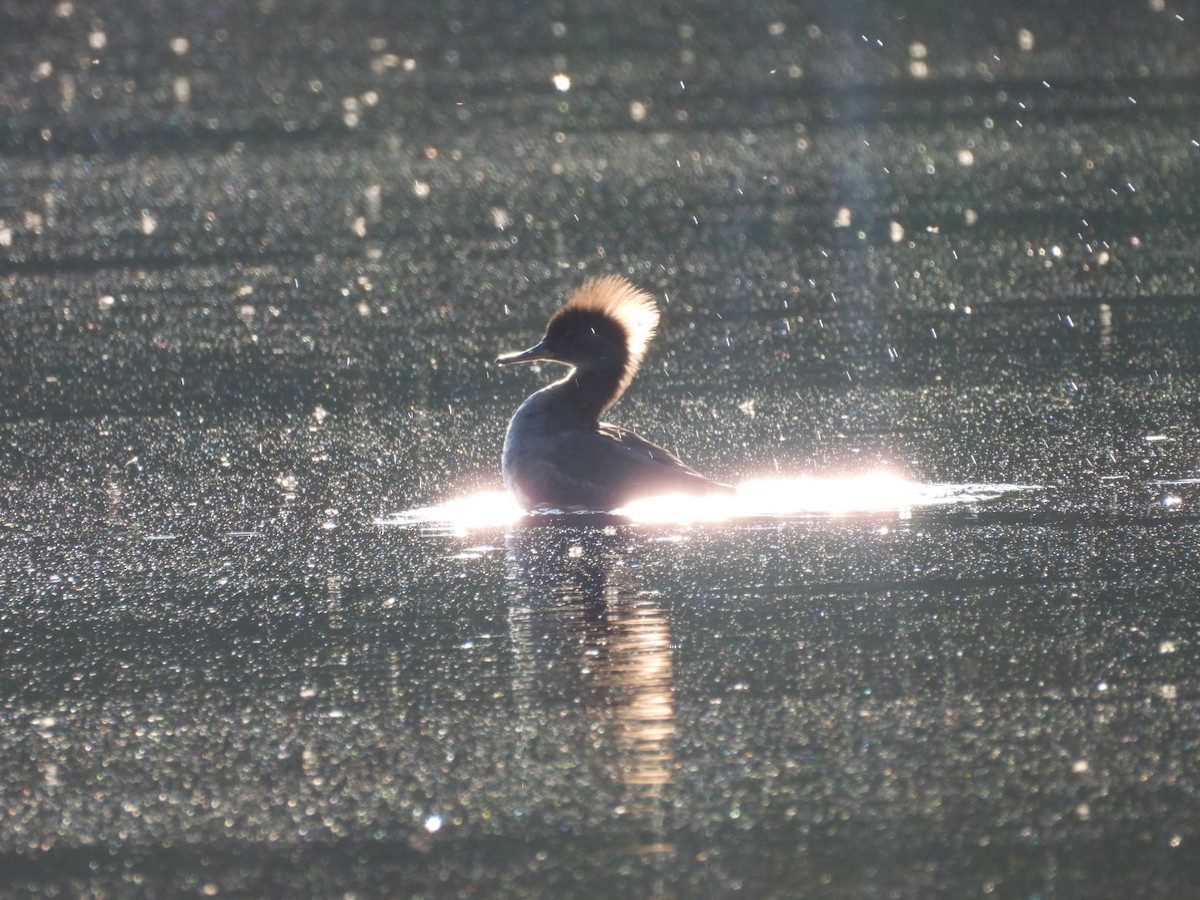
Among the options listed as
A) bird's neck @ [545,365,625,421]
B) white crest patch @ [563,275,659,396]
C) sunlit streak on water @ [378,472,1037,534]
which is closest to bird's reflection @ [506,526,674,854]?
sunlit streak on water @ [378,472,1037,534]

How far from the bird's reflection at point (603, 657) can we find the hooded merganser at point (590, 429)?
532 millimetres

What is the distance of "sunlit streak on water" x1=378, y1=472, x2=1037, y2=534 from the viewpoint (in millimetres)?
6742

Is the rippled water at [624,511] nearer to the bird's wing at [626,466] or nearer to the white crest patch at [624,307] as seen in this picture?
the bird's wing at [626,466]

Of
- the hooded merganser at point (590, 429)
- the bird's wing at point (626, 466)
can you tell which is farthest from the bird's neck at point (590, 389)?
the bird's wing at point (626, 466)

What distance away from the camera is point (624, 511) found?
708 cm

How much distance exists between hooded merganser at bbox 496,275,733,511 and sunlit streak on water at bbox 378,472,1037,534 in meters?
0.07

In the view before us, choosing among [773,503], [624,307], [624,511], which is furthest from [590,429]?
[773,503]

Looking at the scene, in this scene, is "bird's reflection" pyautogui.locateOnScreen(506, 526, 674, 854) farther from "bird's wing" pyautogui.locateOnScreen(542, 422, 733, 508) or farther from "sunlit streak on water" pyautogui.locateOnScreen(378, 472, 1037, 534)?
"bird's wing" pyautogui.locateOnScreen(542, 422, 733, 508)

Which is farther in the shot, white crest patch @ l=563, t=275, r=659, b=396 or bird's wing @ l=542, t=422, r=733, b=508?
white crest patch @ l=563, t=275, r=659, b=396

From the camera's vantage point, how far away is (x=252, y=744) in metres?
4.45

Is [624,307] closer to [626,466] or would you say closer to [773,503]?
[626,466]

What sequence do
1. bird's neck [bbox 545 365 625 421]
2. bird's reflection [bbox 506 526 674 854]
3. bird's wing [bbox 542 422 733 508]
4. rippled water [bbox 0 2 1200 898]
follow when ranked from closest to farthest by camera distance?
rippled water [bbox 0 2 1200 898], bird's reflection [bbox 506 526 674 854], bird's wing [bbox 542 422 733 508], bird's neck [bbox 545 365 625 421]

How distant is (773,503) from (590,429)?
3.29ft

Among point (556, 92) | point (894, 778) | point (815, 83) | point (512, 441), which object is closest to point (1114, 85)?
point (815, 83)
